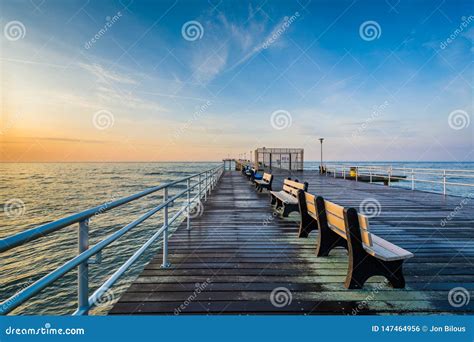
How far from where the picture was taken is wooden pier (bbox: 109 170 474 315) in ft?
7.73

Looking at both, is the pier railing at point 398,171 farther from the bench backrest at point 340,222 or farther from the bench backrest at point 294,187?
the bench backrest at point 340,222

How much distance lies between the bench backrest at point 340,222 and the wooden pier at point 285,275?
527 mm

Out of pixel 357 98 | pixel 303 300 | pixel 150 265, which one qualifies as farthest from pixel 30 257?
pixel 357 98

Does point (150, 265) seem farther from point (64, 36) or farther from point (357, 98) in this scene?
point (357, 98)

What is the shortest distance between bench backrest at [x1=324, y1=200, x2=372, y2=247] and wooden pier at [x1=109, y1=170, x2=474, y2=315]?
0.53 m

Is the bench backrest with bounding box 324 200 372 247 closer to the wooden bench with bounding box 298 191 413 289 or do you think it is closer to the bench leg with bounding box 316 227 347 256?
the wooden bench with bounding box 298 191 413 289

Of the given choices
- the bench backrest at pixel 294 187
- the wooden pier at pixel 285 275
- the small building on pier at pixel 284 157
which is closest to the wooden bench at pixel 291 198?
the bench backrest at pixel 294 187

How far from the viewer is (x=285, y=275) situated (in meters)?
2.98

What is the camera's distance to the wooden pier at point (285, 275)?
7.73 ft

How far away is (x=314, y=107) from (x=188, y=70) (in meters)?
11.1

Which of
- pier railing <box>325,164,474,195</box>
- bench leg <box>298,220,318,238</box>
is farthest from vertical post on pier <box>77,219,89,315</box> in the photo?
pier railing <box>325,164,474,195</box>

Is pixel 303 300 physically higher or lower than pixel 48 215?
higher

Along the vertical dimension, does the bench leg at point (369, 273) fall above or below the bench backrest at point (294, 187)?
below

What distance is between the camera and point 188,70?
14773 mm
